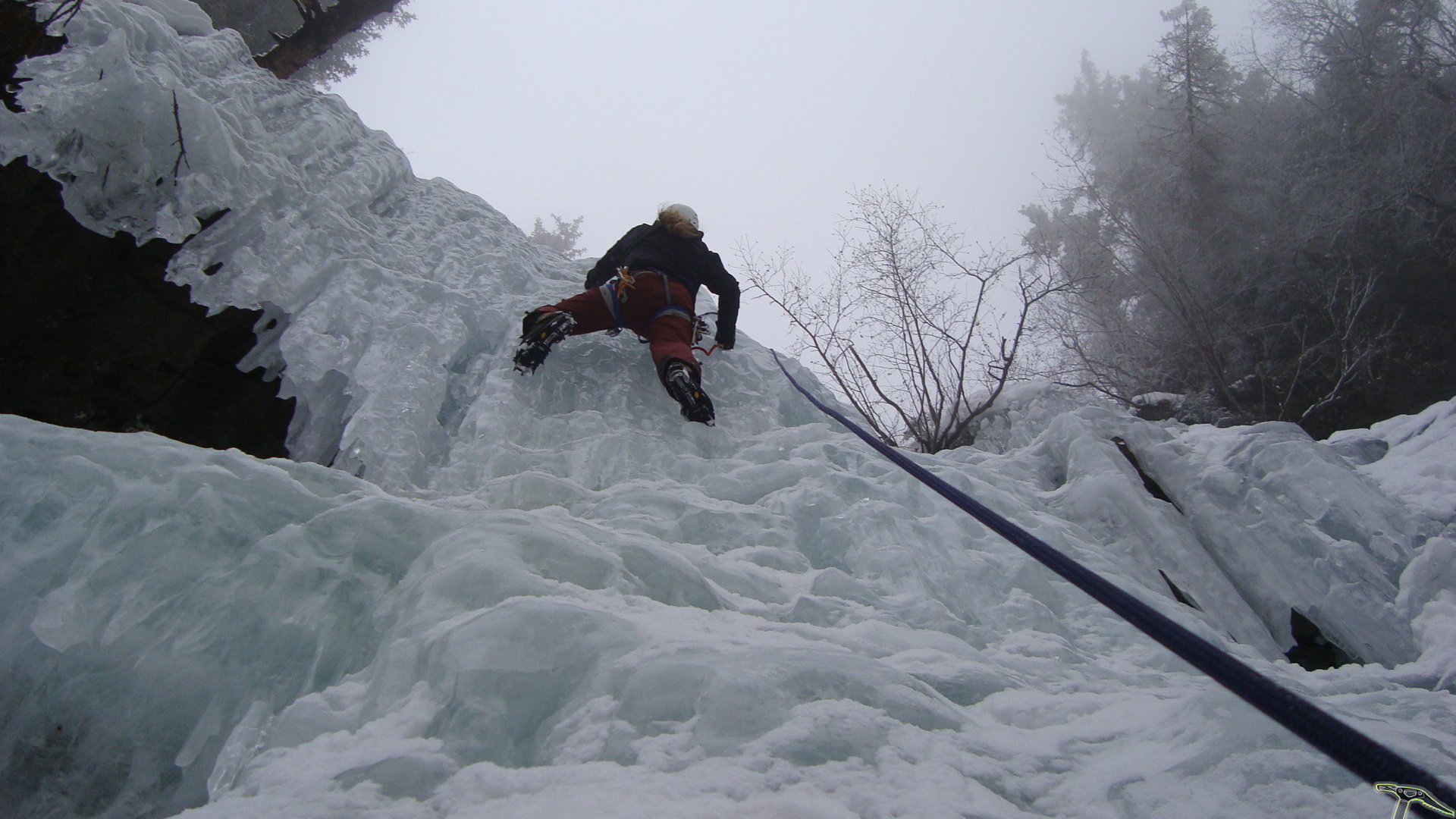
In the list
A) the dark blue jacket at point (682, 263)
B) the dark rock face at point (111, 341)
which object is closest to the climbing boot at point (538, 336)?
the dark blue jacket at point (682, 263)

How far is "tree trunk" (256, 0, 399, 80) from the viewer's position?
17.2ft

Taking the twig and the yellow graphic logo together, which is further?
the twig

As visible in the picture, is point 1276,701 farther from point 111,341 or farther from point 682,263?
point 111,341

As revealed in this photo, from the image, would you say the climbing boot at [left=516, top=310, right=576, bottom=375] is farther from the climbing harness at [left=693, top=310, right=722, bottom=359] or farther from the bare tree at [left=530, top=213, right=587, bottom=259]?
the bare tree at [left=530, top=213, right=587, bottom=259]

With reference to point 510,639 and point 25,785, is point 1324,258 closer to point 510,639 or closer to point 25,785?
point 510,639

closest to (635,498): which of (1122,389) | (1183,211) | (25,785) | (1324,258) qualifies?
(25,785)

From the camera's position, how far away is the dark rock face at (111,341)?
2525mm

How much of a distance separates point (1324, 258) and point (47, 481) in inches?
565

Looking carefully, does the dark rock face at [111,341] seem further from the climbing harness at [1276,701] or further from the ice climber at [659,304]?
the climbing harness at [1276,701]

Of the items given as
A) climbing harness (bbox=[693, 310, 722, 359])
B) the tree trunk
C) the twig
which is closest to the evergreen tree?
the tree trunk

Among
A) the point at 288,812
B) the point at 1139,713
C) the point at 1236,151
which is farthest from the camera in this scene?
the point at 1236,151

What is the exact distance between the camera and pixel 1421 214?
364 inches

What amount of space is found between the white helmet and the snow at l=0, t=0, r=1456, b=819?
873mm

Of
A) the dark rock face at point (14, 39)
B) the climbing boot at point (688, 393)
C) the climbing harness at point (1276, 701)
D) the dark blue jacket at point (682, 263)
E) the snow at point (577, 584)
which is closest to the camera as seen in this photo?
the climbing harness at point (1276, 701)
